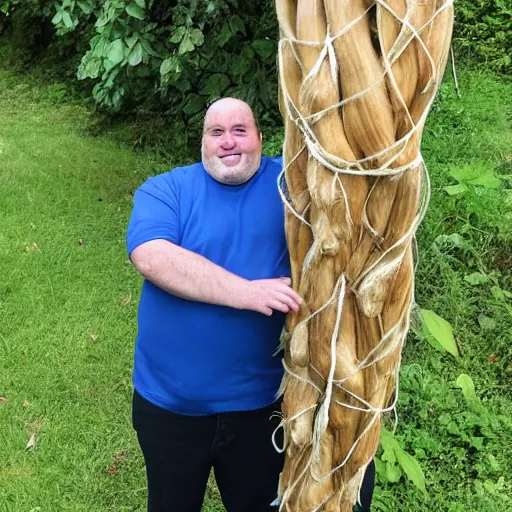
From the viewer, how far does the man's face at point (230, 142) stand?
168cm

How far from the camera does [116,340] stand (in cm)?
378

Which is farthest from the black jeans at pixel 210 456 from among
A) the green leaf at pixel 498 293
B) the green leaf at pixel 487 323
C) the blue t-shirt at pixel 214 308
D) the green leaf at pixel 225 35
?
the green leaf at pixel 225 35

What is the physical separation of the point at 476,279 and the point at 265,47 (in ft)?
7.75

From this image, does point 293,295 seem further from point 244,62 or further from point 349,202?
point 244,62

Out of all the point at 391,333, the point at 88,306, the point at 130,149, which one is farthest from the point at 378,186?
the point at 130,149

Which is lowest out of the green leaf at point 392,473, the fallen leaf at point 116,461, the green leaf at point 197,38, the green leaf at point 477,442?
the green leaf at point 477,442

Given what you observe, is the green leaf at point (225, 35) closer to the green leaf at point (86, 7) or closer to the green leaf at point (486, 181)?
the green leaf at point (86, 7)

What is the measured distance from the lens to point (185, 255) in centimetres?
155

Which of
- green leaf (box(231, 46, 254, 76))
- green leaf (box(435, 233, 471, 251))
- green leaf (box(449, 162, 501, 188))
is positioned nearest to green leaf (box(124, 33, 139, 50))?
green leaf (box(231, 46, 254, 76))

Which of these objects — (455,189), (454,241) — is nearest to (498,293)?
(454,241)

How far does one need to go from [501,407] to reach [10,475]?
2284 millimetres

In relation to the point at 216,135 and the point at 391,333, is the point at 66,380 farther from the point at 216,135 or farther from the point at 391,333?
the point at 391,333

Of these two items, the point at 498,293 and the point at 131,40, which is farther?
the point at 131,40

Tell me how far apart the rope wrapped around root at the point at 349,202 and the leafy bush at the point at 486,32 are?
623 cm
